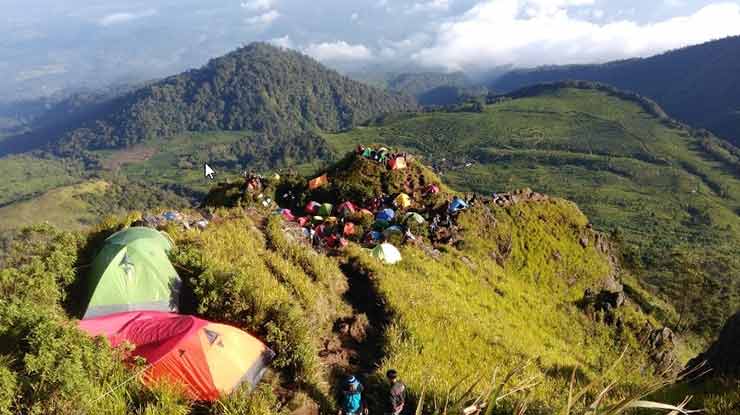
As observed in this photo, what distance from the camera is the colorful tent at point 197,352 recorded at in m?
7.72

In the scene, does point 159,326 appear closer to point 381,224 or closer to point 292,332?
point 292,332

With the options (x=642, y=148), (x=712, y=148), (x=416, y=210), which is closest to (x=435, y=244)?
(x=416, y=210)

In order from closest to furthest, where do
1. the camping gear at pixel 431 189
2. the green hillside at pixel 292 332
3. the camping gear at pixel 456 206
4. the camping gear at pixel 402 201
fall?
the green hillside at pixel 292 332, the camping gear at pixel 456 206, the camping gear at pixel 402 201, the camping gear at pixel 431 189

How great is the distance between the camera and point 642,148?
609ft

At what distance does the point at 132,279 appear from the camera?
1048 centimetres

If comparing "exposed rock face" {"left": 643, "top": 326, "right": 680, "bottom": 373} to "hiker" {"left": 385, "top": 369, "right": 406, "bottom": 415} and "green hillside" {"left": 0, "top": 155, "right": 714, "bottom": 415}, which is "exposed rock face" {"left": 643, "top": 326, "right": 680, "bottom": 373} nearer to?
"green hillside" {"left": 0, "top": 155, "right": 714, "bottom": 415}

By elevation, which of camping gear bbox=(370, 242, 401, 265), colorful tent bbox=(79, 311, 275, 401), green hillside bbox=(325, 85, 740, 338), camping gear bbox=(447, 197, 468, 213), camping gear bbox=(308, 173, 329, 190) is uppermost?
colorful tent bbox=(79, 311, 275, 401)

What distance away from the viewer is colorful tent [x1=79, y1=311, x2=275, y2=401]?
7.72 m

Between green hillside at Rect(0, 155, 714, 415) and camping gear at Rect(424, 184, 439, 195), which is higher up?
green hillside at Rect(0, 155, 714, 415)

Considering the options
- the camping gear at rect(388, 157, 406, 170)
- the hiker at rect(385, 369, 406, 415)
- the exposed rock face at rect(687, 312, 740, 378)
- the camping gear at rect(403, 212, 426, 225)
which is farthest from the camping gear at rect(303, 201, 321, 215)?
the hiker at rect(385, 369, 406, 415)

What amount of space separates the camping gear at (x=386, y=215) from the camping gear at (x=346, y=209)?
2.19 meters

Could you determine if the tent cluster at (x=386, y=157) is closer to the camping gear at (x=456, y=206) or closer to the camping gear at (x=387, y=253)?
the camping gear at (x=456, y=206)

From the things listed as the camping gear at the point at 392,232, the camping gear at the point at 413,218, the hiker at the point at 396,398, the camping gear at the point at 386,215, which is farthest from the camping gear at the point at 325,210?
the hiker at the point at 396,398

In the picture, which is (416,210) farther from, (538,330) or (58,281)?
(58,281)
